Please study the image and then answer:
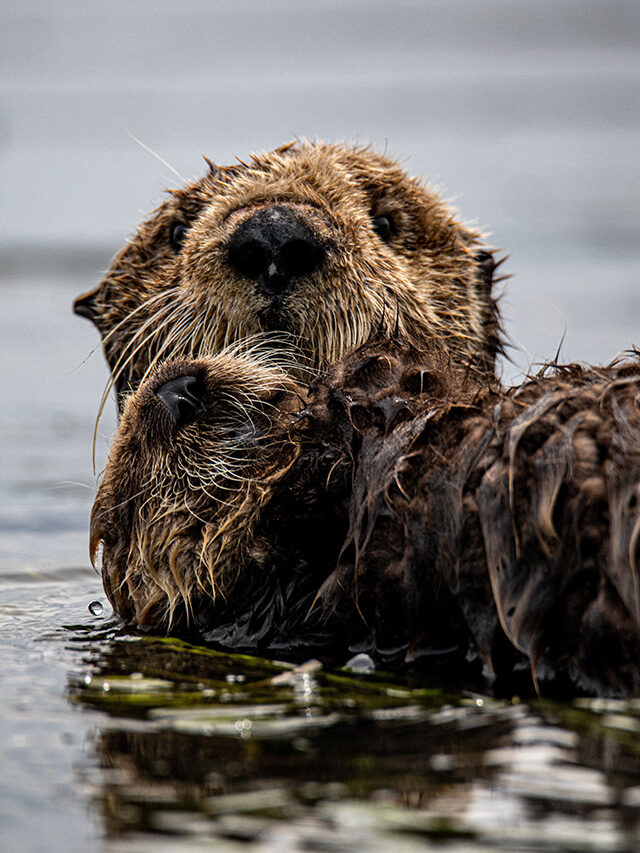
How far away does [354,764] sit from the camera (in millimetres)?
2344

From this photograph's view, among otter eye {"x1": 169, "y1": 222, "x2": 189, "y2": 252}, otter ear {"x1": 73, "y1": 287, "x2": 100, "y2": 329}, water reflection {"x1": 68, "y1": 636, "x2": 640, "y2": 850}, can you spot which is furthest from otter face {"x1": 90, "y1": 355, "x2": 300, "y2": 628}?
otter ear {"x1": 73, "y1": 287, "x2": 100, "y2": 329}

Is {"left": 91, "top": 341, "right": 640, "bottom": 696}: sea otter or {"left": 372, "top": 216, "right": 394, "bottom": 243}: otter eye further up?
{"left": 372, "top": 216, "right": 394, "bottom": 243}: otter eye

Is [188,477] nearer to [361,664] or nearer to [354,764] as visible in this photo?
[361,664]

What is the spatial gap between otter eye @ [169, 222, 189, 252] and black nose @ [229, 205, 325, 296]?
0.81 metres

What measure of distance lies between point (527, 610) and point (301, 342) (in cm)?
134

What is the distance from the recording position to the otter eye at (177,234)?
4.51m

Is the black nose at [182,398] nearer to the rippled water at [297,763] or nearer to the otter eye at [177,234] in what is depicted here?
the rippled water at [297,763]

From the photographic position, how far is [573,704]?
2689mm

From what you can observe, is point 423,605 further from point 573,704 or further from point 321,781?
point 321,781

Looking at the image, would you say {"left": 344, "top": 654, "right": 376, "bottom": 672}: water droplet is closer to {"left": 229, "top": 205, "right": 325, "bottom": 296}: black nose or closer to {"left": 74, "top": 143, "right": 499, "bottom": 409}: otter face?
{"left": 74, "top": 143, "right": 499, "bottom": 409}: otter face

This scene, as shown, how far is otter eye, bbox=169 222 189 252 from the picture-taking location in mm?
4508

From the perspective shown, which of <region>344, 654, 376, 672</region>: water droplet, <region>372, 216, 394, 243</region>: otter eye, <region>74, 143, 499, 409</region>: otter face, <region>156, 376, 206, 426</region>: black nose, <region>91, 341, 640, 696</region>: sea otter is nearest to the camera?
<region>91, 341, 640, 696</region>: sea otter

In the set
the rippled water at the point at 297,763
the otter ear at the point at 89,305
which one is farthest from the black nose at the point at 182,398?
the otter ear at the point at 89,305

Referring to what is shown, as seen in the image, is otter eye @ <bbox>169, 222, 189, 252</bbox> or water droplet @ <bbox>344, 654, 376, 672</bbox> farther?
otter eye @ <bbox>169, 222, 189, 252</bbox>
